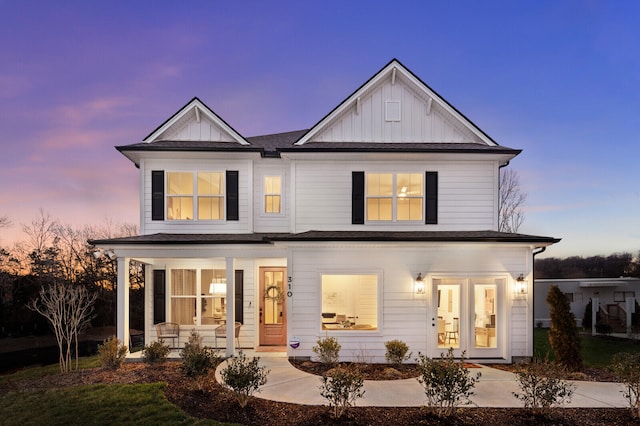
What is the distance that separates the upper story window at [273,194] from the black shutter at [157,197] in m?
3.33

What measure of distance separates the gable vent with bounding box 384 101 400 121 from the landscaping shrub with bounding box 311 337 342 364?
721 centimetres

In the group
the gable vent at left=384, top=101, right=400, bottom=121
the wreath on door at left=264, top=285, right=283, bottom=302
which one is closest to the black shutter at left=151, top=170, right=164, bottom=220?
the wreath on door at left=264, top=285, right=283, bottom=302

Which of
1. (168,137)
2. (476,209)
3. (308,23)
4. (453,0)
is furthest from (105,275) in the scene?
(453,0)

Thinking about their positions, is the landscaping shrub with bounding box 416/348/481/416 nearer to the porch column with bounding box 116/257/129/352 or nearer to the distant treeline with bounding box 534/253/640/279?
the porch column with bounding box 116/257/129/352

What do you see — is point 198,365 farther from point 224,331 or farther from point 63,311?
point 63,311

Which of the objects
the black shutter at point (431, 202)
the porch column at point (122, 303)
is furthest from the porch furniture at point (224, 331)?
the black shutter at point (431, 202)

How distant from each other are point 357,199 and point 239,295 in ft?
16.5

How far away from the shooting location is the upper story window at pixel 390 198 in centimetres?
1195

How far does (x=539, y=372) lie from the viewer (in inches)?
265

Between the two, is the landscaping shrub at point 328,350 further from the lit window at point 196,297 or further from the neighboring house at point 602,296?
the neighboring house at point 602,296

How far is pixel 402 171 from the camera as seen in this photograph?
11953 millimetres

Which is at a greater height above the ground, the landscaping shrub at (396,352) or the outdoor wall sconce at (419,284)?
the outdoor wall sconce at (419,284)

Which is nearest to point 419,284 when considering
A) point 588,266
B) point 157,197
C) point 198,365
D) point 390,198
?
point 390,198

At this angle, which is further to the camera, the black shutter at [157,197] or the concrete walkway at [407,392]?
the black shutter at [157,197]
